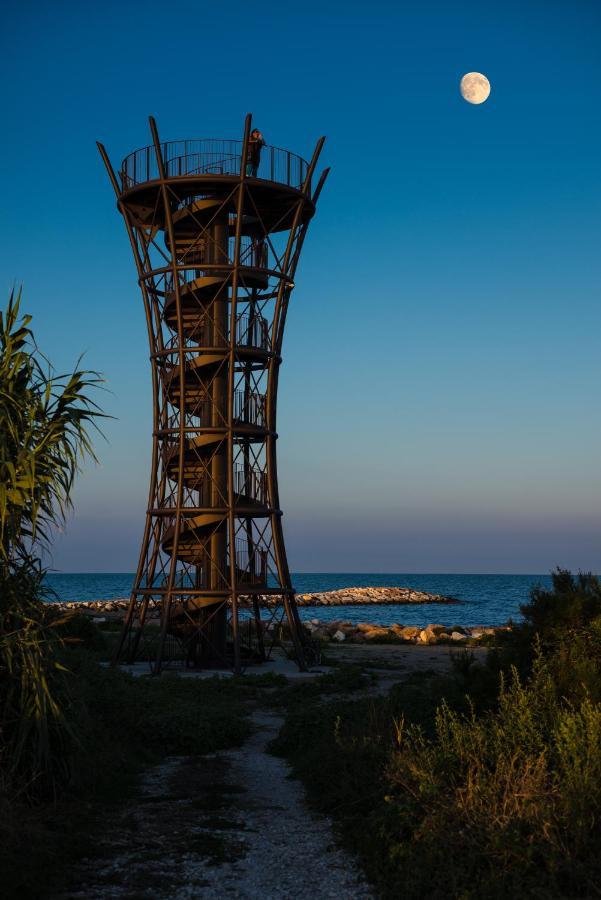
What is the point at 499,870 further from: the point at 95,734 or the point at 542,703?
the point at 95,734

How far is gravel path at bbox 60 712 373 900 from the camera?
967cm

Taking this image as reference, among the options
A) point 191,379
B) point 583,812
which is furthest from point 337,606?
point 583,812

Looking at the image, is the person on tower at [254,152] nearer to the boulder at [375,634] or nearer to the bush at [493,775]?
the bush at [493,775]

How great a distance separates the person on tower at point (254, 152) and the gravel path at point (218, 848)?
21.6 m

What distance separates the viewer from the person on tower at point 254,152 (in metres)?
30.2

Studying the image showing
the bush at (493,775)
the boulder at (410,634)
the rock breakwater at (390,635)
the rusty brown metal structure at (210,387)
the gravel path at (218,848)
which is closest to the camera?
the bush at (493,775)

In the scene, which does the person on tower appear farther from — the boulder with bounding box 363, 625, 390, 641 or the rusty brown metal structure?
the boulder with bounding box 363, 625, 390, 641

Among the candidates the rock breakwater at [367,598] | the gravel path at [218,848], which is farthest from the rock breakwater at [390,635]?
the rock breakwater at [367,598]

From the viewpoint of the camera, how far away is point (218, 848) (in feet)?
36.1

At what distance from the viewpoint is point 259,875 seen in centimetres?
1016

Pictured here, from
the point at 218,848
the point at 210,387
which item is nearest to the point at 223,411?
the point at 210,387

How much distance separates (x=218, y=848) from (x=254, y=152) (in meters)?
24.7

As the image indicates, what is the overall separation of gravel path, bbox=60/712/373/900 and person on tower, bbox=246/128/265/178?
21623 millimetres

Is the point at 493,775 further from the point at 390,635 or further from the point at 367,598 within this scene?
the point at 367,598
